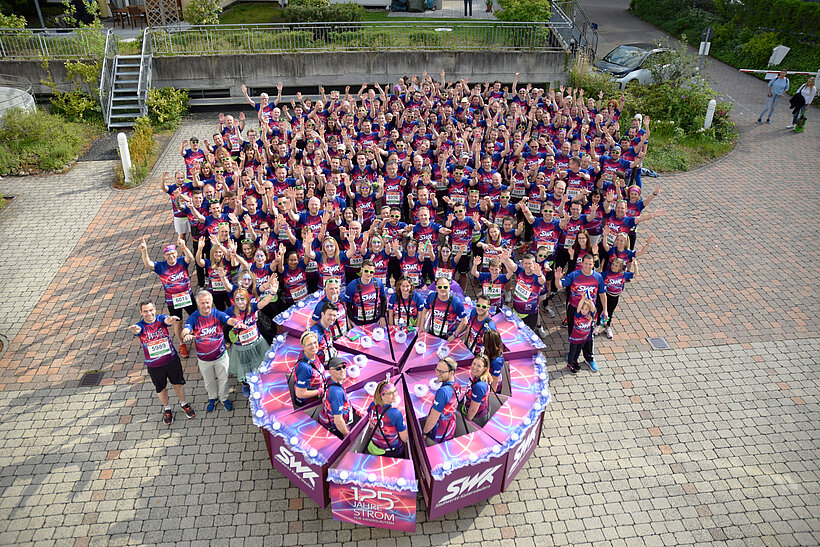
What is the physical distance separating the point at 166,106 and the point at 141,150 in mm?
3500

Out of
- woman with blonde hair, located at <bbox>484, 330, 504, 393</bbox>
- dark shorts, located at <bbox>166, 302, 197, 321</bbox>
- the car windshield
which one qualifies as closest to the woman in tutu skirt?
dark shorts, located at <bbox>166, 302, 197, 321</bbox>

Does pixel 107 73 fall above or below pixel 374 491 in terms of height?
above

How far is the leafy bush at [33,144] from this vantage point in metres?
16.4

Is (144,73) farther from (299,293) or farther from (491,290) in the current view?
(491,290)

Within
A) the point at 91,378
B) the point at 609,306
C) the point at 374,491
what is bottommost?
the point at 91,378

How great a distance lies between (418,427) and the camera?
7254 mm

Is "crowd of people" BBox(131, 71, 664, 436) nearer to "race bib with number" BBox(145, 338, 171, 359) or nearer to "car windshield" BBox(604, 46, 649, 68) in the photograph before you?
"race bib with number" BBox(145, 338, 171, 359)

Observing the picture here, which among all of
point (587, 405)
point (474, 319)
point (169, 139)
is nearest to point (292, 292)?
point (474, 319)

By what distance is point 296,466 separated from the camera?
7098 mm

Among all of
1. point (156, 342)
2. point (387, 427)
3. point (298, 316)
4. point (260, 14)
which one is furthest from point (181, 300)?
point (260, 14)

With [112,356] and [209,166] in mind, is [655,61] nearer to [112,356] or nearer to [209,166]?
[209,166]

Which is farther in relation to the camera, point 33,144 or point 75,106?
point 75,106

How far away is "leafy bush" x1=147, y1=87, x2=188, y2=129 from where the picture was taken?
1909 cm

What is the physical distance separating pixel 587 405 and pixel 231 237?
266 inches
